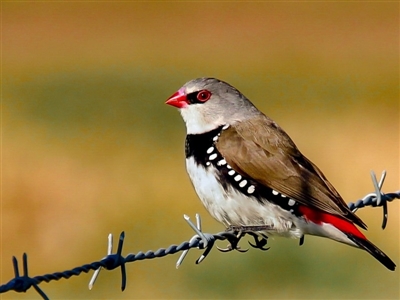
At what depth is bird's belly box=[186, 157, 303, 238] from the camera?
668cm

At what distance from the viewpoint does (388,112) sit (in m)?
15.2

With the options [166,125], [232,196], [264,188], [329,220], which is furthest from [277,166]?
[166,125]

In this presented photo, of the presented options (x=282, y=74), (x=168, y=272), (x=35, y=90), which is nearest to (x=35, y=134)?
(x=35, y=90)

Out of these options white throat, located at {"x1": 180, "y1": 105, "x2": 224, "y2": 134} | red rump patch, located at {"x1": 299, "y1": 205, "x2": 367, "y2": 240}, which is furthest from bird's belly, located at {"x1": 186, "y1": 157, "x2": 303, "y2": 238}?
white throat, located at {"x1": 180, "y1": 105, "x2": 224, "y2": 134}

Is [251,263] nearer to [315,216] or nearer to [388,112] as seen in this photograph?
[315,216]

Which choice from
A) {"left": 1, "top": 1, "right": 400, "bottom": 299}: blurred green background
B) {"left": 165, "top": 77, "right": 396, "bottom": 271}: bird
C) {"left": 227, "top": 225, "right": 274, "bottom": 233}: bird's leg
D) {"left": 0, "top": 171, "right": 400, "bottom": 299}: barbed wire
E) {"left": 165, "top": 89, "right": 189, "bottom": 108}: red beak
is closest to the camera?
{"left": 0, "top": 171, "right": 400, "bottom": 299}: barbed wire

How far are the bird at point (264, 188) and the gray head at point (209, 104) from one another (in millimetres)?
199

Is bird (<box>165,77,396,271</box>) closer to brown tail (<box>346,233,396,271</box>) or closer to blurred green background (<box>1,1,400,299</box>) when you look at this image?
brown tail (<box>346,233,396,271</box>)

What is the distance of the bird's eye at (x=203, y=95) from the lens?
7.46 m

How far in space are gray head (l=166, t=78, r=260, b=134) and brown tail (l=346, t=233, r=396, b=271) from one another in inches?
55.8

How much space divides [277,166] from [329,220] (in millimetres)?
544

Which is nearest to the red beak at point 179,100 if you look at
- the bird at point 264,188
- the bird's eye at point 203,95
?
the bird's eye at point 203,95

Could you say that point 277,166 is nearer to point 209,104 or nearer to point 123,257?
point 209,104

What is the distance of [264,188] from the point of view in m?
6.73
